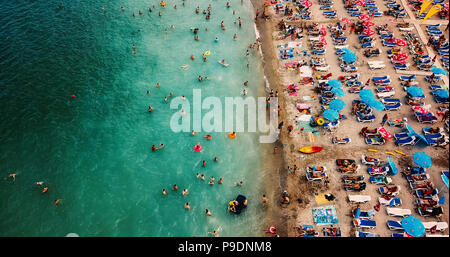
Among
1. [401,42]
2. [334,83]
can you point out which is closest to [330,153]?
[334,83]

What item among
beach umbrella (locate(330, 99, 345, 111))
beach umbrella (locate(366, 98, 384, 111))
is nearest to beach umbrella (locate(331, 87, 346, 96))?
beach umbrella (locate(330, 99, 345, 111))

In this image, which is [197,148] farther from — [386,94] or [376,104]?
[386,94]

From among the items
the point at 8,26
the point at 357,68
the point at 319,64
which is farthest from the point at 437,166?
the point at 8,26

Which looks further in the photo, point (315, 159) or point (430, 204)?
point (315, 159)

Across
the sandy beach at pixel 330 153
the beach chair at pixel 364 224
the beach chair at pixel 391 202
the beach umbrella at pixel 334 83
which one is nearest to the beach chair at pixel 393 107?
the sandy beach at pixel 330 153

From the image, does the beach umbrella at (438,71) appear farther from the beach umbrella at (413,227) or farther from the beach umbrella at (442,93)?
the beach umbrella at (413,227)

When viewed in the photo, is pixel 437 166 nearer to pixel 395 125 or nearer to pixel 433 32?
pixel 395 125
